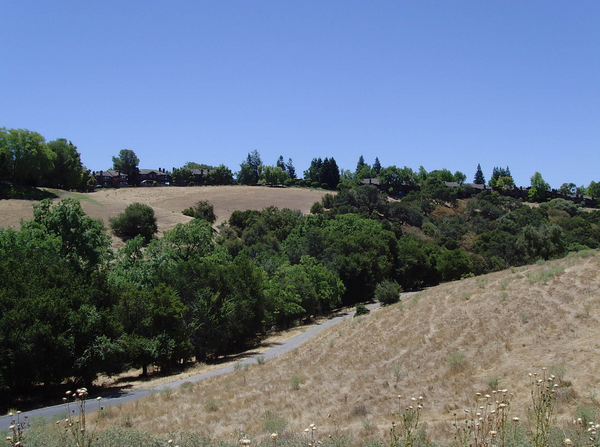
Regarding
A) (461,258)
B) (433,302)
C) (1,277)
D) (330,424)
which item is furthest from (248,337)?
(461,258)

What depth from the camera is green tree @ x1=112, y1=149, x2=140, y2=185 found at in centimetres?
13125

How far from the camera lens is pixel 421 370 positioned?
57.0 ft

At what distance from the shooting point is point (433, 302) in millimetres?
29438

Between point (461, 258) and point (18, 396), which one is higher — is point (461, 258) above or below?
above

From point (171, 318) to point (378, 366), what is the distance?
1609 cm

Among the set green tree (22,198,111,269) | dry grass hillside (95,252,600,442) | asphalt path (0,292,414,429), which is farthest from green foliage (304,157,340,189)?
dry grass hillside (95,252,600,442)

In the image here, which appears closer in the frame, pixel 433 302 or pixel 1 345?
pixel 1 345

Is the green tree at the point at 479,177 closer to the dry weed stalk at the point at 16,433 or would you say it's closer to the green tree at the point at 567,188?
the green tree at the point at 567,188

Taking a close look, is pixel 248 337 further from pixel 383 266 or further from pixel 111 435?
pixel 111 435

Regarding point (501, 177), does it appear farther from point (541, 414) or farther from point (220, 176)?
point (541, 414)

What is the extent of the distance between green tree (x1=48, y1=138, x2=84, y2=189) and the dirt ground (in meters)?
4.94

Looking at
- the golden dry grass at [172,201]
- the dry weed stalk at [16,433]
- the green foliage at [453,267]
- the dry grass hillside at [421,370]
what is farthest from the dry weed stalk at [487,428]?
the golden dry grass at [172,201]

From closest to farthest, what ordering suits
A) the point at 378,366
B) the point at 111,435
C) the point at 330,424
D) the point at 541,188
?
the point at 111,435, the point at 330,424, the point at 378,366, the point at 541,188

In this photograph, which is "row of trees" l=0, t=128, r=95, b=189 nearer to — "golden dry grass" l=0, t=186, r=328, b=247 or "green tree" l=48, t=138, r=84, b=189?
"green tree" l=48, t=138, r=84, b=189
